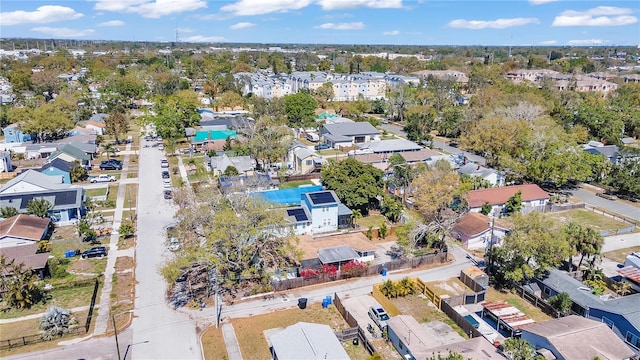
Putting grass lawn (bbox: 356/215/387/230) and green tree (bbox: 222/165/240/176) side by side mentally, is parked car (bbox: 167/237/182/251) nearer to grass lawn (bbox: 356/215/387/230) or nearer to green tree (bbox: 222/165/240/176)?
grass lawn (bbox: 356/215/387/230)

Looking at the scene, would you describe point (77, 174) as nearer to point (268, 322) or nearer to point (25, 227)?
point (25, 227)

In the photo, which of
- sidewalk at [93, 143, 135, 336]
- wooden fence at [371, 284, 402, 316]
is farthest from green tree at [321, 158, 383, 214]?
sidewalk at [93, 143, 135, 336]

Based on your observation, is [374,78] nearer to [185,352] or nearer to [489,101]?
[489,101]

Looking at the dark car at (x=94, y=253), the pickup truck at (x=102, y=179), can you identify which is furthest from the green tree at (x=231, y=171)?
the dark car at (x=94, y=253)

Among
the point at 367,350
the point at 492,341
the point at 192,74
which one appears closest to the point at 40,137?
the point at 367,350

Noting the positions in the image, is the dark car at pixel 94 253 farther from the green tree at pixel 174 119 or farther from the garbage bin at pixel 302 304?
the green tree at pixel 174 119

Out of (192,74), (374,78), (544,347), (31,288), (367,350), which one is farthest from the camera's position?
(192,74)

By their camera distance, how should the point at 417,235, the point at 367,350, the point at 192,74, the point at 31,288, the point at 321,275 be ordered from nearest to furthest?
the point at 367,350 → the point at 31,288 → the point at 321,275 → the point at 417,235 → the point at 192,74
